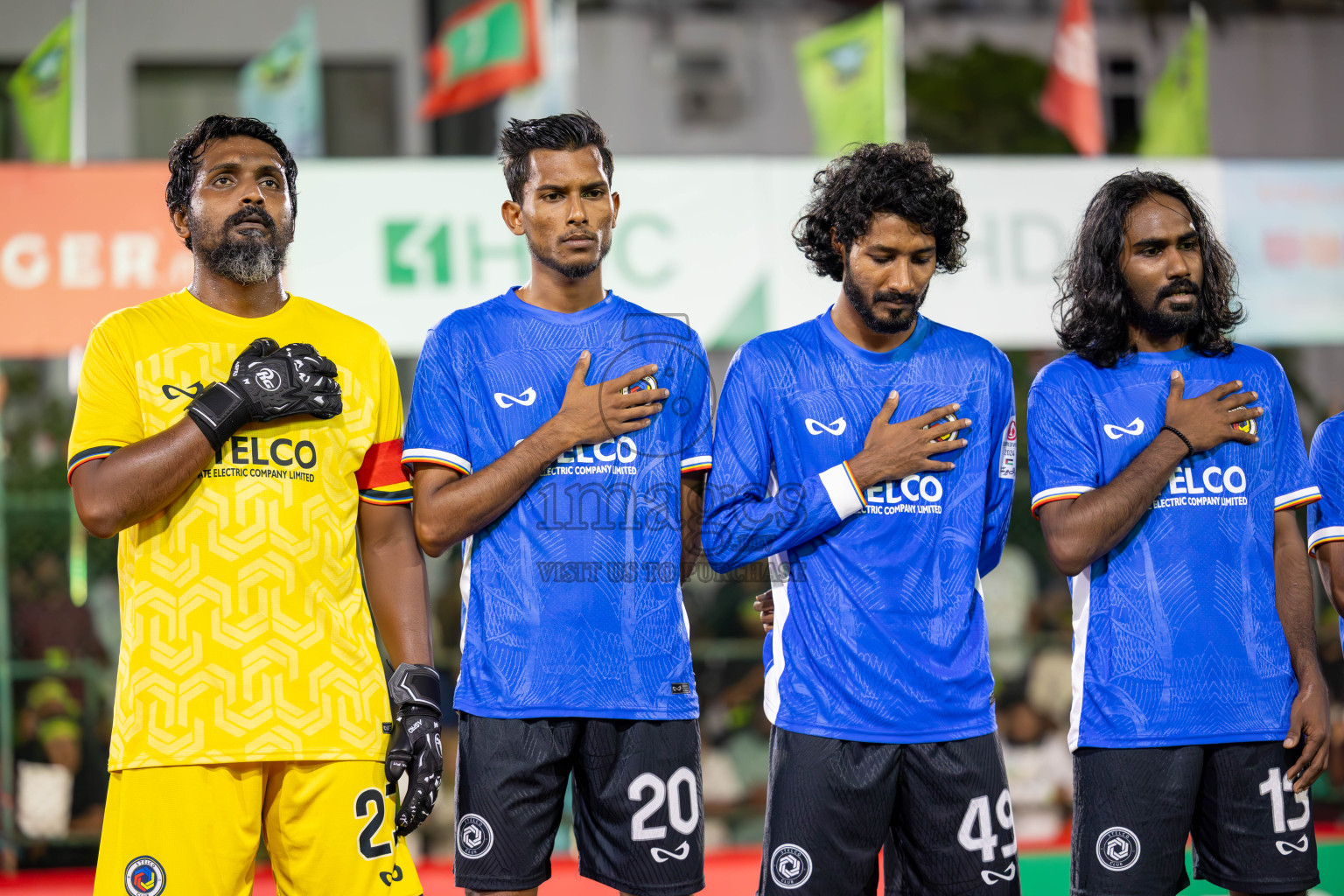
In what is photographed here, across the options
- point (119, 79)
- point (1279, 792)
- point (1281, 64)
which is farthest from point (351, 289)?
point (1281, 64)

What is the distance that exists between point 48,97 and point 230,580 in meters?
5.14

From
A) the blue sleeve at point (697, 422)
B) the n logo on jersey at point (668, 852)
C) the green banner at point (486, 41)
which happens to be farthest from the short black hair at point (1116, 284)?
the green banner at point (486, 41)

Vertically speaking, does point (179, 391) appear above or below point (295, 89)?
below

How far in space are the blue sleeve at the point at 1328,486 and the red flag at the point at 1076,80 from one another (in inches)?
167

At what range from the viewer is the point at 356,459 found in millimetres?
2900

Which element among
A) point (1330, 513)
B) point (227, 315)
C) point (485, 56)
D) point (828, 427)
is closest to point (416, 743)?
point (227, 315)

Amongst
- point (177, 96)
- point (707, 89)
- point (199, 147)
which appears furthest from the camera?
point (707, 89)

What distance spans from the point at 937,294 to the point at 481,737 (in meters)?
4.51

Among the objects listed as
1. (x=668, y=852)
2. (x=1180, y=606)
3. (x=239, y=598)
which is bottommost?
(x=668, y=852)

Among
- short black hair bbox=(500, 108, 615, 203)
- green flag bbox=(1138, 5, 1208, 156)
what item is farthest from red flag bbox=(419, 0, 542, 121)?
short black hair bbox=(500, 108, 615, 203)

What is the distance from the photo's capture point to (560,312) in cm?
323

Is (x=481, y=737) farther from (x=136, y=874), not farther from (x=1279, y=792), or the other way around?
(x=1279, y=792)

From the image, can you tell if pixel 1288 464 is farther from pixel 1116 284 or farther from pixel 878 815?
pixel 878 815

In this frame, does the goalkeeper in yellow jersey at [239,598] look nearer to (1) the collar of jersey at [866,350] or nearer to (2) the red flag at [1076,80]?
(1) the collar of jersey at [866,350]
